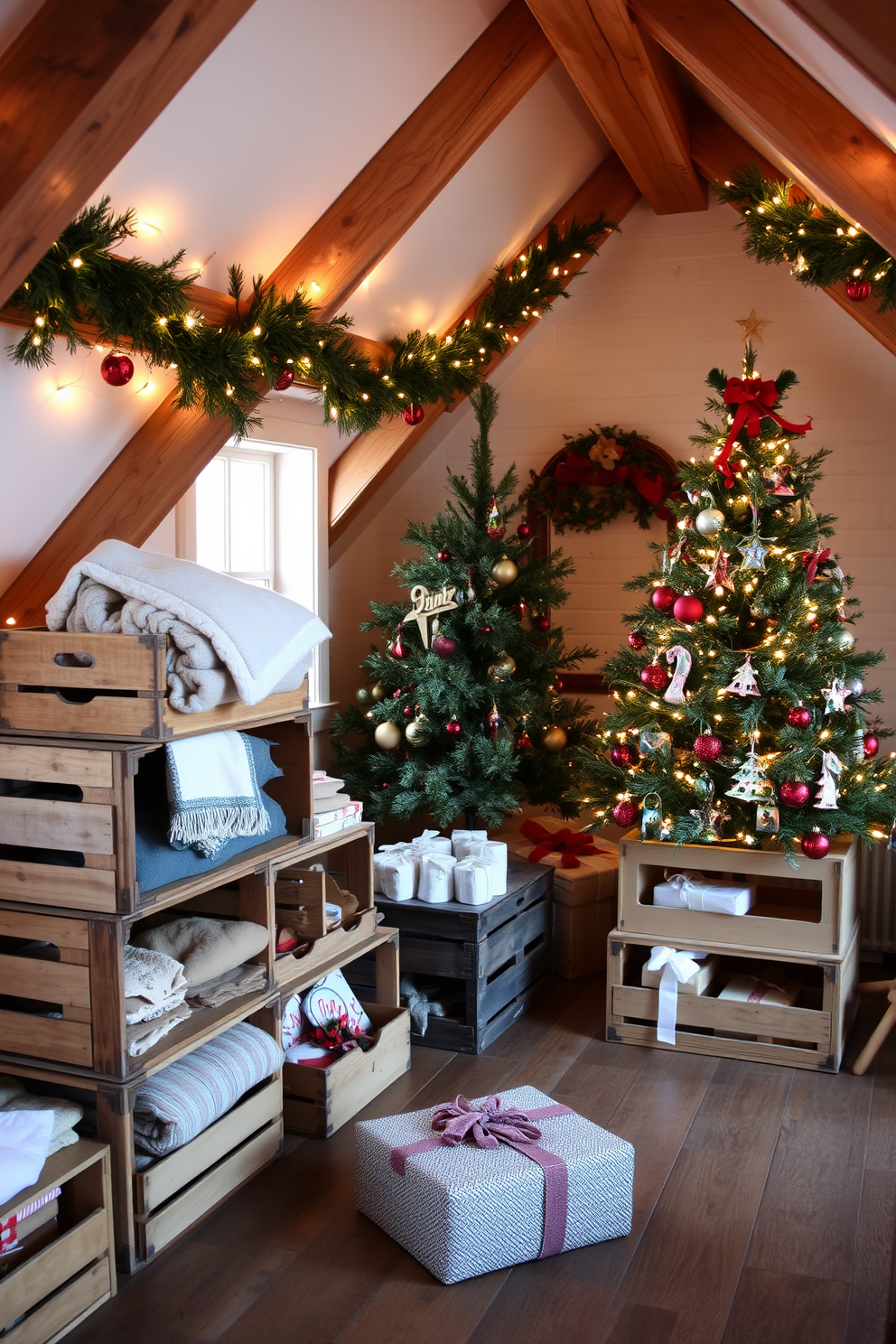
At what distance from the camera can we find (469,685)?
3.87 meters

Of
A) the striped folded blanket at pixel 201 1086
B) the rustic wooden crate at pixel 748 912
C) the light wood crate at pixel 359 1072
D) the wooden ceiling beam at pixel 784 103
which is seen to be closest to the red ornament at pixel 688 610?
the rustic wooden crate at pixel 748 912

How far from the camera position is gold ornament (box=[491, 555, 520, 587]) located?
12.8 feet

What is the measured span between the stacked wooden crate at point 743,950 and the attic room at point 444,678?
0.05ft

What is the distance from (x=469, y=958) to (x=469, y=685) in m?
0.94

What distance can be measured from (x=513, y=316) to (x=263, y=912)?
2317 millimetres

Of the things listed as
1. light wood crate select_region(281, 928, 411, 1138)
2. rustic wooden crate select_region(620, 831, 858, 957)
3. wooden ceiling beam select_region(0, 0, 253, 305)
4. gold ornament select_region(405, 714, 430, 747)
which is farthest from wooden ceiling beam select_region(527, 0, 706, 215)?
light wood crate select_region(281, 928, 411, 1138)

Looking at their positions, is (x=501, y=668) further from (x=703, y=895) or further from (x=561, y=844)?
(x=703, y=895)

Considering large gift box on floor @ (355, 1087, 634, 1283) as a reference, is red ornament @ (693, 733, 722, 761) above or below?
above

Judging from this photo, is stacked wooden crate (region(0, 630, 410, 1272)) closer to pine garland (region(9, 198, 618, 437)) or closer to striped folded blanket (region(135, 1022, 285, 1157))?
striped folded blanket (region(135, 1022, 285, 1157))

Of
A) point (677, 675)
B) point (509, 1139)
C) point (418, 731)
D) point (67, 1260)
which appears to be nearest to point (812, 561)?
point (677, 675)

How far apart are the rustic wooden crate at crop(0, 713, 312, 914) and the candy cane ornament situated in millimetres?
1483

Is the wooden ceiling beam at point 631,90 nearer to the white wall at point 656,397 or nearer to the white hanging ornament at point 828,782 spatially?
the white wall at point 656,397

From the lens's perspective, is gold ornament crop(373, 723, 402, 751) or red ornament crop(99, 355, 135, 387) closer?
red ornament crop(99, 355, 135, 387)

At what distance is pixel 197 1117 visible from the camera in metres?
2.44
